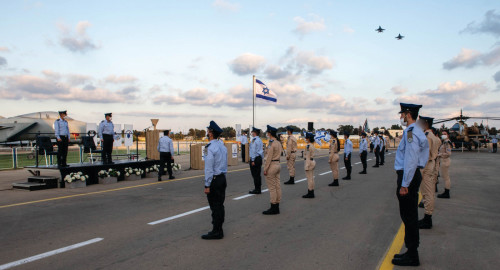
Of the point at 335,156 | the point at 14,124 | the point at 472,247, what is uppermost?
the point at 14,124

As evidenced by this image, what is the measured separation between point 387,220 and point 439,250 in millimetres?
1832

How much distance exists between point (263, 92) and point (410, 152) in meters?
21.8

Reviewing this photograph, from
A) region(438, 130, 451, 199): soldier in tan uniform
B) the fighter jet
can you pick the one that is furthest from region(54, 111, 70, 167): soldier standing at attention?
the fighter jet

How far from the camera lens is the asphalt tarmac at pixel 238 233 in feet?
14.8

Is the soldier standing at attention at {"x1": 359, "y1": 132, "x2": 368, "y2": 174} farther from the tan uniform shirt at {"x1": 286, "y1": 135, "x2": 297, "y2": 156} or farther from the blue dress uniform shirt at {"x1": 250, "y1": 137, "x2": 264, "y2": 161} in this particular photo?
the blue dress uniform shirt at {"x1": 250, "y1": 137, "x2": 264, "y2": 161}

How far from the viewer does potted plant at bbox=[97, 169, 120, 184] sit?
41.6ft

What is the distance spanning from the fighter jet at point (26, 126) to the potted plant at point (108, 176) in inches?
548

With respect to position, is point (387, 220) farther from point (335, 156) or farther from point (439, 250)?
point (335, 156)

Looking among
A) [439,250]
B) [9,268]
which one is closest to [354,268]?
[439,250]

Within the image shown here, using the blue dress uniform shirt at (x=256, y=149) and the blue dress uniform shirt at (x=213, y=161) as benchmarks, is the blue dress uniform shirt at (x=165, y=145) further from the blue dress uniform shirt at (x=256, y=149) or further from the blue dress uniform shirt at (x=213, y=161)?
the blue dress uniform shirt at (x=213, y=161)

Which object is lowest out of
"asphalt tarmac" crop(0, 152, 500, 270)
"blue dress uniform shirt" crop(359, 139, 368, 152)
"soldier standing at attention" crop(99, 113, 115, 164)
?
"asphalt tarmac" crop(0, 152, 500, 270)

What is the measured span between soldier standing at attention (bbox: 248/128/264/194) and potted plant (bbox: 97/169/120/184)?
5747mm

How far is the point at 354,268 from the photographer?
165 inches

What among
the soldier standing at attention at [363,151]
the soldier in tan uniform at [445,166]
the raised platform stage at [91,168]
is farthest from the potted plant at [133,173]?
the soldier in tan uniform at [445,166]
